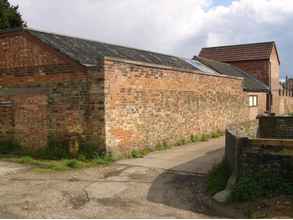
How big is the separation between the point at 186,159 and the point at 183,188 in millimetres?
3575

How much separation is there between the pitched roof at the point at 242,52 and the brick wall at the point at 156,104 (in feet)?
58.4

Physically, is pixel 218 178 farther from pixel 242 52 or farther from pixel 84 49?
pixel 242 52

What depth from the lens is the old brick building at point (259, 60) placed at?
35.5 metres

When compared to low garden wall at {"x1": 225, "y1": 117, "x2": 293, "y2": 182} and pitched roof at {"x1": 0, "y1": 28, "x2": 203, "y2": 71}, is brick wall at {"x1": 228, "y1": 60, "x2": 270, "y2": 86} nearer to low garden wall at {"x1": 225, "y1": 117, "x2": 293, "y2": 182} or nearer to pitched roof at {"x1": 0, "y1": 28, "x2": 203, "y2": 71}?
pitched roof at {"x1": 0, "y1": 28, "x2": 203, "y2": 71}

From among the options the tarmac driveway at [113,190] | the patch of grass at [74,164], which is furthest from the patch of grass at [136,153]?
the patch of grass at [74,164]

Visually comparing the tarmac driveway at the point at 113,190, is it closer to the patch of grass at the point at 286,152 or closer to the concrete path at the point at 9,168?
the concrete path at the point at 9,168

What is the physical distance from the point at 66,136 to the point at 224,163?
17.8 ft

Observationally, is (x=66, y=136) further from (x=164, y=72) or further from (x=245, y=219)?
(x=245, y=219)

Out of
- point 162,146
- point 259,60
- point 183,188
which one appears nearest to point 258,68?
point 259,60

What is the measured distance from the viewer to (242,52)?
37688 mm

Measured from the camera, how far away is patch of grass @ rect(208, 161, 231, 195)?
777cm

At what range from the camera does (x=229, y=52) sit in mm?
38469

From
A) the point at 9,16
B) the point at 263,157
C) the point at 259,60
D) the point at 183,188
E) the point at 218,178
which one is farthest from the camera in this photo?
the point at 259,60

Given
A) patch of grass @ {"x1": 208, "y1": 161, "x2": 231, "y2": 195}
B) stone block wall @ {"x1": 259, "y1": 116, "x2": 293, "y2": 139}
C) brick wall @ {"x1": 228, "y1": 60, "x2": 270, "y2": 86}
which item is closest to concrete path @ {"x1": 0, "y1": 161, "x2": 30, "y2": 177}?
patch of grass @ {"x1": 208, "y1": 161, "x2": 231, "y2": 195}
